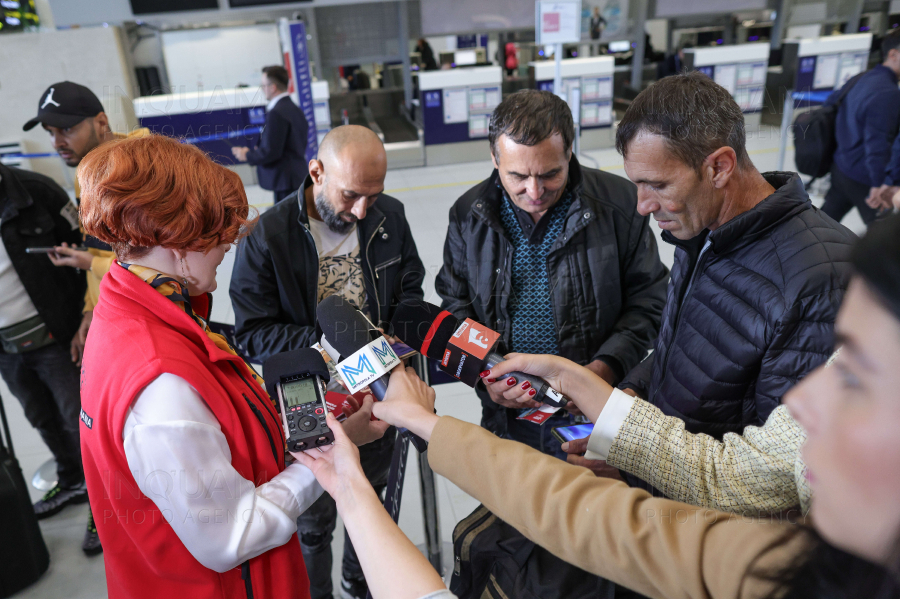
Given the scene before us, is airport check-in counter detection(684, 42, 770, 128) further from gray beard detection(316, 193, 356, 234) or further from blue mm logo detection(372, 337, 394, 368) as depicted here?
blue mm logo detection(372, 337, 394, 368)

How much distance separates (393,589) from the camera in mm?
855

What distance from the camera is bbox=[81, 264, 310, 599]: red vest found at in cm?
107

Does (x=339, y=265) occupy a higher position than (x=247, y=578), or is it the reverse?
(x=339, y=265)

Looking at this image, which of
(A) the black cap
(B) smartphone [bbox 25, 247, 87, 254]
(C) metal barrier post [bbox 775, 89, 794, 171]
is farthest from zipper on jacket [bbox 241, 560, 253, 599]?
(C) metal barrier post [bbox 775, 89, 794, 171]

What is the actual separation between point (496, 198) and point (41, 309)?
199 cm

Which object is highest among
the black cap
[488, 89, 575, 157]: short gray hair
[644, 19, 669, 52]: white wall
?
[644, 19, 669, 52]: white wall

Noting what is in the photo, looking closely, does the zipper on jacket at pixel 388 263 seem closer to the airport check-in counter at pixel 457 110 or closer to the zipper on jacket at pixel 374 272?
the zipper on jacket at pixel 374 272

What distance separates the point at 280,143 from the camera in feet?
17.2

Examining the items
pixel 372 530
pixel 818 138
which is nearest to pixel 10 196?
pixel 372 530

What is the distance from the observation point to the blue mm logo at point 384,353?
4.03ft

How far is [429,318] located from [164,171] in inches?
27.0

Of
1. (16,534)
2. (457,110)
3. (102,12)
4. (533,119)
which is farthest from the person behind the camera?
(457,110)

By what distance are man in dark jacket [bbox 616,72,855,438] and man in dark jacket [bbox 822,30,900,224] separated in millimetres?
3329

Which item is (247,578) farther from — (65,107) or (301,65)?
(301,65)
